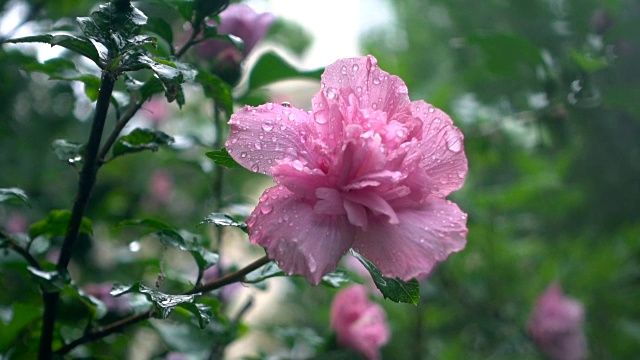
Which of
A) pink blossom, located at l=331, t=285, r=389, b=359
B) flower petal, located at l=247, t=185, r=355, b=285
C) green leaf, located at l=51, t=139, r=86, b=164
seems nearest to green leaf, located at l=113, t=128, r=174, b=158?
green leaf, located at l=51, t=139, r=86, b=164

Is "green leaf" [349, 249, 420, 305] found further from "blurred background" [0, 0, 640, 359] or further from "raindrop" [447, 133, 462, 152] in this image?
"blurred background" [0, 0, 640, 359]

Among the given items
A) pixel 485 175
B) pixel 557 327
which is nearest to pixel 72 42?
pixel 557 327

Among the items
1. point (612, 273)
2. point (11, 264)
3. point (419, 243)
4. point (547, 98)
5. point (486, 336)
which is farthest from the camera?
point (612, 273)

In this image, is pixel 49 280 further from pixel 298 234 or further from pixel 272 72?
pixel 272 72

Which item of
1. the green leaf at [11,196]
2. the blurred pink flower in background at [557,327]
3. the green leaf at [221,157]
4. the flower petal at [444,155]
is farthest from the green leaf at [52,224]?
the blurred pink flower in background at [557,327]

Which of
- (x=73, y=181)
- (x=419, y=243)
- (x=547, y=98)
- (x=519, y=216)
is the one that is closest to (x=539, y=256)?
(x=519, y=216)

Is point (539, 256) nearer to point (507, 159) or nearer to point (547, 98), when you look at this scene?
point (507, 159)

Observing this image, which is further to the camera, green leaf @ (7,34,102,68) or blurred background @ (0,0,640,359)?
blurred background @ (0,0,640,359)

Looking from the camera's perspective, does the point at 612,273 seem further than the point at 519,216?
No
